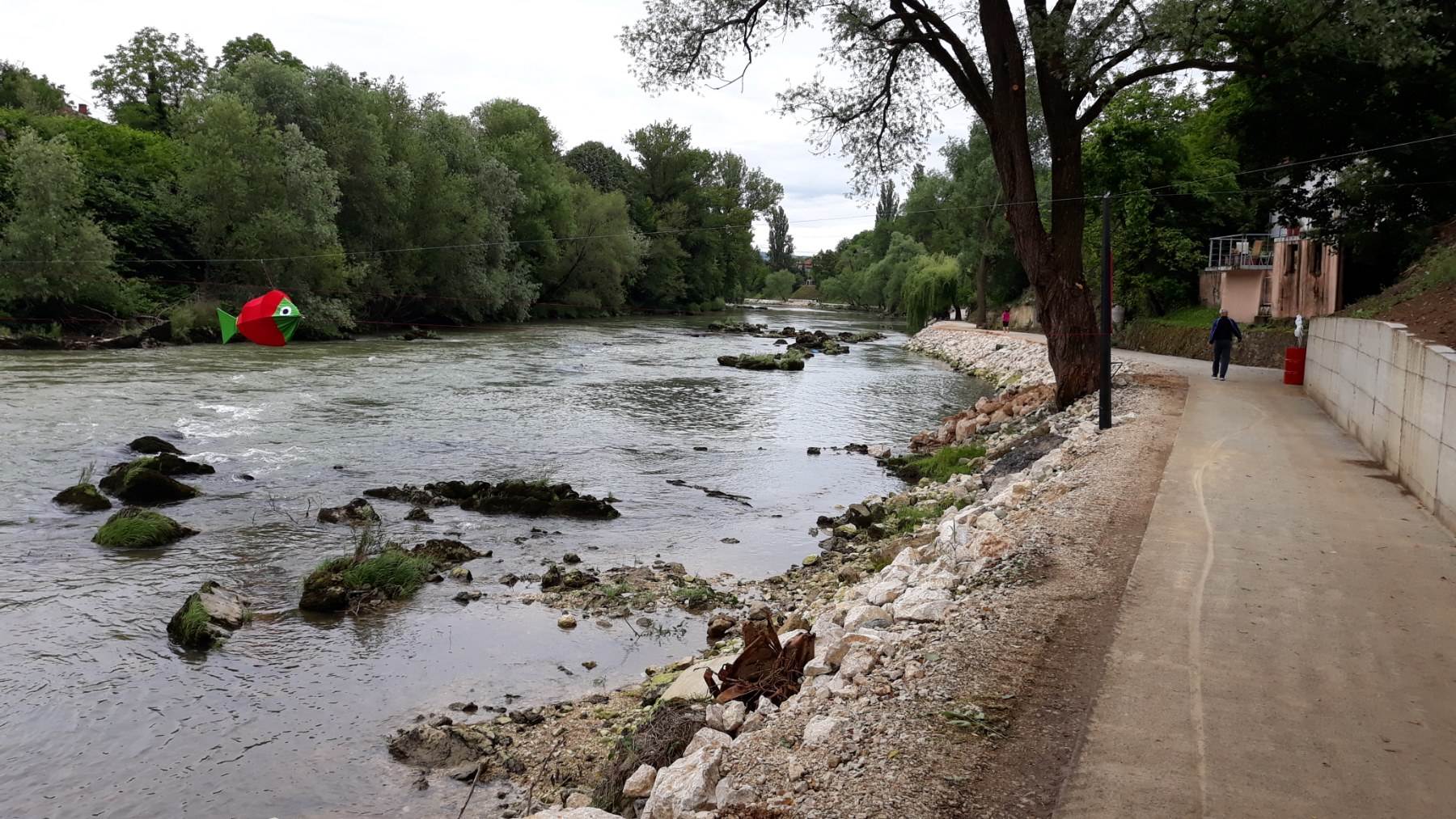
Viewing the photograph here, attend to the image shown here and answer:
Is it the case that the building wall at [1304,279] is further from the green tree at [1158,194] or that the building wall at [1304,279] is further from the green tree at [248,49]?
the green tree at [248,49]

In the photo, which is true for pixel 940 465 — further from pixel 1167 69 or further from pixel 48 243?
pixel 48 243

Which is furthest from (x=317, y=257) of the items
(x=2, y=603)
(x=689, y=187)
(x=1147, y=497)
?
(x=689, y=187)

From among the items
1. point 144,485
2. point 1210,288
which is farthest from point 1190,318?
point 144,485

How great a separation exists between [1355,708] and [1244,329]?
2618 cm

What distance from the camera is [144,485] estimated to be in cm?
1400

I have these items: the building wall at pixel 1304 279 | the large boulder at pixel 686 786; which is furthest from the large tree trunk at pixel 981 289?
the large boulder at pixel 686 786

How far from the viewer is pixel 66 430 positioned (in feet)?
62.4

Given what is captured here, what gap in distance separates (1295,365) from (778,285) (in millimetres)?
141349

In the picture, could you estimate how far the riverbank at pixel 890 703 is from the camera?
4.45 meters

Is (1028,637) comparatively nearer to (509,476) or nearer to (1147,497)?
(1147,497)

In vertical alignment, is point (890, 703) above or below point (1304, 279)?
below

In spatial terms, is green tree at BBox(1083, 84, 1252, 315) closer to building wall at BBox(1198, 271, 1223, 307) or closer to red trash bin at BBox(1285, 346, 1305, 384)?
building wall at BBox(1198, 271, 1223, 307)

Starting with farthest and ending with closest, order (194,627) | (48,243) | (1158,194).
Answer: (48,243) → (1158,194) → (194,627)

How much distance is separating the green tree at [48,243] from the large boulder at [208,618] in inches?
1383
